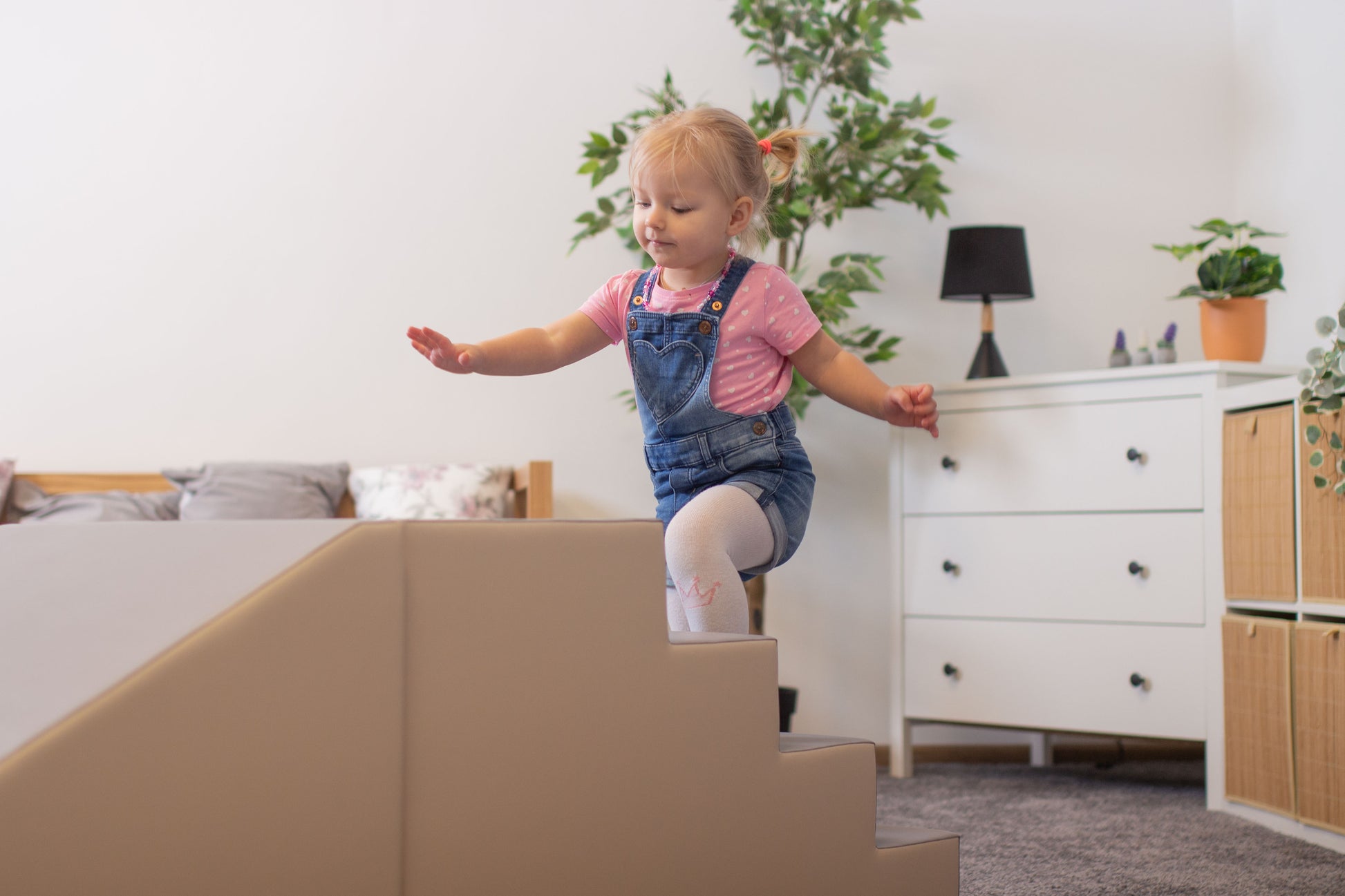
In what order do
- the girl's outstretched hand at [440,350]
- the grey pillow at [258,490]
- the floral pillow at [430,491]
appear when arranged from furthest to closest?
1. the floral pillow at [430,491]
2. the grey pillow at [258,490]
3. the girl's outstretched hand at [440,350]

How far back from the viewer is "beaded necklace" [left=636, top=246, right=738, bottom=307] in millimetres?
1342

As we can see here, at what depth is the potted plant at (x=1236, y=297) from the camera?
228cm

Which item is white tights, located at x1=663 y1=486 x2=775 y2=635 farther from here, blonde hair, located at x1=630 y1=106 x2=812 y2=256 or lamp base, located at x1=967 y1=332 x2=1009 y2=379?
lamp base, located at x1=967 y1=332 x2=1009 y2=379

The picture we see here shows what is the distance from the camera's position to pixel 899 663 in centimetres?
245

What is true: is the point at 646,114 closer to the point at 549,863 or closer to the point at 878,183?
the point at 878,183

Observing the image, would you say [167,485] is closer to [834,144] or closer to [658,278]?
[658,278]

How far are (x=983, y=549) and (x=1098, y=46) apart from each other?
1.43m

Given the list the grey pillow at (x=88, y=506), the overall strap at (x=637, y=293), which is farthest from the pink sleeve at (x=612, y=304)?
the grey pillow at (x=88, y=506)

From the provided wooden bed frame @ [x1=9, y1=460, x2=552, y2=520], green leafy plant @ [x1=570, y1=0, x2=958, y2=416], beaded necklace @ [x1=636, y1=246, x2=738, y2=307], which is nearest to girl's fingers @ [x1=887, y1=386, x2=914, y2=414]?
beaded necklace @ [x1=636, y1=246, x2=738, y2=307]

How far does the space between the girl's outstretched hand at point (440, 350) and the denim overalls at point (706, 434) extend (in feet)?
0.75

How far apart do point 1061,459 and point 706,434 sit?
48.3 inches

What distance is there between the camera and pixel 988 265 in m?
2.53

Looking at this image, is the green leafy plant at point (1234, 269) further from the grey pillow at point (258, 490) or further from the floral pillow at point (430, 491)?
the grey pillow at point (258, 490)

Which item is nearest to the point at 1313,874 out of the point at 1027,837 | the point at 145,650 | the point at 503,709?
the point at 1027,837
